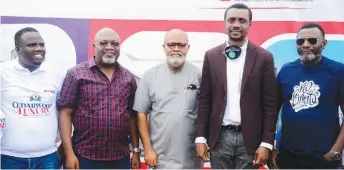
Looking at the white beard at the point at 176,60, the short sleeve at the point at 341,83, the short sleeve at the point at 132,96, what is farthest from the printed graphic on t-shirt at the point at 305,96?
the short sleeve at the point at 132,96

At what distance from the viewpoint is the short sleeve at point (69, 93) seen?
2.50 metres

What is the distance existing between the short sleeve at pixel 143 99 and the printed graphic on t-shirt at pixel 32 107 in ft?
1.87

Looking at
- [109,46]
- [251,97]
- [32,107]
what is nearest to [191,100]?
[251,97]

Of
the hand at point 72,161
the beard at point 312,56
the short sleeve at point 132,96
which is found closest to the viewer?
the beard at point 312,56

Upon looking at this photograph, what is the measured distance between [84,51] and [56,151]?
85 cm

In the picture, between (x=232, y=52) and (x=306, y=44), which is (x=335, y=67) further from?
(x=232, y=52)

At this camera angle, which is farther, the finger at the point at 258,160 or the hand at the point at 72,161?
the hand at the point at 72,161

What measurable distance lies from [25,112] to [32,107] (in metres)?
0.05

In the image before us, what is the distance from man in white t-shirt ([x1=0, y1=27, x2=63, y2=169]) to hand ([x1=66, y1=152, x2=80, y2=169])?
10 centimetres

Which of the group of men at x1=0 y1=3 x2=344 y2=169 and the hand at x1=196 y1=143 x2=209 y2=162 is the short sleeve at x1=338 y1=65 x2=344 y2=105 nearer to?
the group of men at x1=0 y1=3 x2=344 y2=169

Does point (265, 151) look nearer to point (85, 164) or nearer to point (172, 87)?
point (172, 87)

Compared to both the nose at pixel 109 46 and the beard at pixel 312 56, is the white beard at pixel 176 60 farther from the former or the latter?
the beard at pixel 312 56

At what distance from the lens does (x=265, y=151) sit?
225 centimetres

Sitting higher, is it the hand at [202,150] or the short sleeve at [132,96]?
the short sleeve at [132,96]
